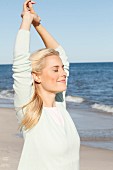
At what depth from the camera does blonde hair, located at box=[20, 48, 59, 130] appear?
2320 millimetres

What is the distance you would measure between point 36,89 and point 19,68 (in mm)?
194

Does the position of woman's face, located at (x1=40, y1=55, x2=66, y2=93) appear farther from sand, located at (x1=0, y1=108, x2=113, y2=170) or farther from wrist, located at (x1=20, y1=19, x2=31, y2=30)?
sand, located at (x1=0, y1=108, x2=113, y2=170)

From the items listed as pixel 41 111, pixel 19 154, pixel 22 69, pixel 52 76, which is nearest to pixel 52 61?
pixel 52 76

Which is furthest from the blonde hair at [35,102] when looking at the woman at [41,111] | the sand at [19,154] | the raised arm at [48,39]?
the sand at [19,154]

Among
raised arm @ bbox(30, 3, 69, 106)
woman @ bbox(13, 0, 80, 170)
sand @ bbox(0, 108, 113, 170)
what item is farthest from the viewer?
sand @ bbox(0, 108, 113, 170)

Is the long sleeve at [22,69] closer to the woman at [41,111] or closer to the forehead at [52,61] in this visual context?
the woman at [41,111]

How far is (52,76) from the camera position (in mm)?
2430

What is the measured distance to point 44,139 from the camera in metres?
2.30

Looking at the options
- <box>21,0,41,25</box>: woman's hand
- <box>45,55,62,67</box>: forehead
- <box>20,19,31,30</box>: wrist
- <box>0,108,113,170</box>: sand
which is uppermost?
<box>21,0,41,25</box>: woman's hand

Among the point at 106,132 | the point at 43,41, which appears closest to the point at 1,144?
the point at 106,132

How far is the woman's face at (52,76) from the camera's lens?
2.42 meters

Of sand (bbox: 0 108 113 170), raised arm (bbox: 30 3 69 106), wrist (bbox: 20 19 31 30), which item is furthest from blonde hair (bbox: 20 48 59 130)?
sand (bbox: 0 108 113 170)

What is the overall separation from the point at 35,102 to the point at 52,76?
0.19 metres

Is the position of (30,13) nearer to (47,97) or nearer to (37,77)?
(37,77)
